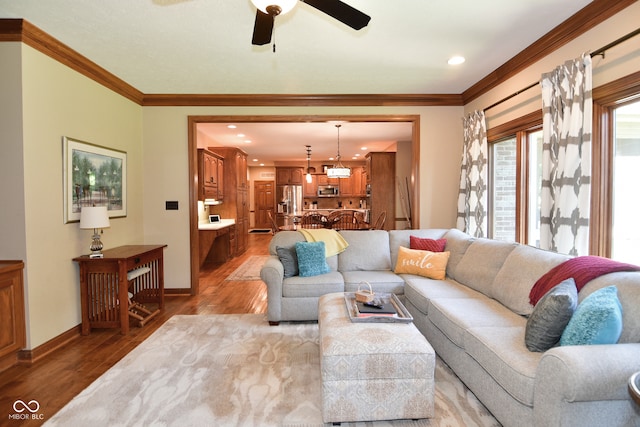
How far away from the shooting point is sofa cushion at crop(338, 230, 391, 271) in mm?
3914

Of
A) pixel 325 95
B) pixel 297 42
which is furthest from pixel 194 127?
pixel 297 42

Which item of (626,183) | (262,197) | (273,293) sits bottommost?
(273,293)

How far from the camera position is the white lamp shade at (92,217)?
311cm

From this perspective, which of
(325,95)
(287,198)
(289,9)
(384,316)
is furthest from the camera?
(287,198)

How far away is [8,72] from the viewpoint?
263cm

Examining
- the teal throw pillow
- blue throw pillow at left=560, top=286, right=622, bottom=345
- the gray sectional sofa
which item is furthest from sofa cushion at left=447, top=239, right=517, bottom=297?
the teal throw pillow

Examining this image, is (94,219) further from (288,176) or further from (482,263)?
(288,176)

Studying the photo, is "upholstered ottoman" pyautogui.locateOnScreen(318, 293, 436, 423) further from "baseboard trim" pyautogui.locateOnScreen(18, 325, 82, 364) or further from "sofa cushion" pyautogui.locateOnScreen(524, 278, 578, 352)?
"baseboard trim" pyautogui.locateOnScreen(18, 325, 82, 364)

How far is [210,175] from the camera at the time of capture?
6.56 metres

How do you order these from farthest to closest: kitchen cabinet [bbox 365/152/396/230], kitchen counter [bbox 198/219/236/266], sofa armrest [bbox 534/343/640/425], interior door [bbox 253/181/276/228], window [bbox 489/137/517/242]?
interior door [bbox 253/181/276/228]
kitchen cabinet [bbox 365/152/396/230]
kitchen counter [bbox 198/219/236/266]
window [bbox 489/137/517/242]
sofa armrest [bbox 534/343/640/425]

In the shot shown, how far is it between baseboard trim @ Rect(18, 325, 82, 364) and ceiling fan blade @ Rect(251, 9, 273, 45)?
10.2 feet

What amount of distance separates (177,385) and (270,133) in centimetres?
549

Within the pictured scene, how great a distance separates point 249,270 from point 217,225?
1.21 metres

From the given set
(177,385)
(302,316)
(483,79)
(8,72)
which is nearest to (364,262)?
(302,316)
